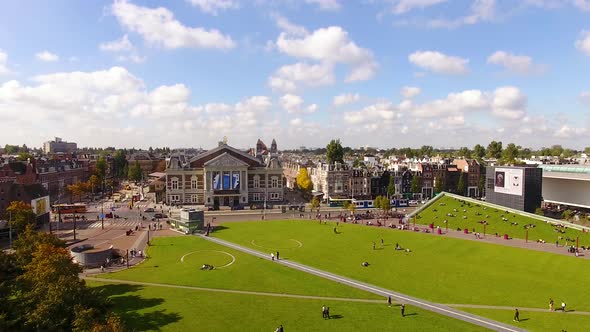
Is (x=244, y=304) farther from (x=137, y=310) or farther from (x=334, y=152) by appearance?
(x=334, y=152)

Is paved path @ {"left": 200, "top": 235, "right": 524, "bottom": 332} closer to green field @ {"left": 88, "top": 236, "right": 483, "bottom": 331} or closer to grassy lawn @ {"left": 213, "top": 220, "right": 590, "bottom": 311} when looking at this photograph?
green field @ {"left": 88, "top": 236, "right": 483, "bottom": 331}

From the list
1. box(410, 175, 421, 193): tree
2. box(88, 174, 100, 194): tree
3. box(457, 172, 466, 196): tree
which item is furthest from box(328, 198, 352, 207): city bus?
box(88, 174, 100, 194): tree

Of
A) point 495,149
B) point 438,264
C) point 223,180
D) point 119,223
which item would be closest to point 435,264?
point 438,264

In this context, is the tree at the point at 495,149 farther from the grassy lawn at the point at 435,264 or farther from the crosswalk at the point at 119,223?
the crosswalk at the point at 119,223

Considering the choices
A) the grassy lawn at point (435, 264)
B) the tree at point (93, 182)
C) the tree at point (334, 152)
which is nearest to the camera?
the grassy lawn at point (435, 264)

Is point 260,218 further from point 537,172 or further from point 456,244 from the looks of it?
point 537,172

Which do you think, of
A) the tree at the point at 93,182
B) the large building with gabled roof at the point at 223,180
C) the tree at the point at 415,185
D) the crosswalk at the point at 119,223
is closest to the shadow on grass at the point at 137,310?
the crosswalk at the point at 119,223
